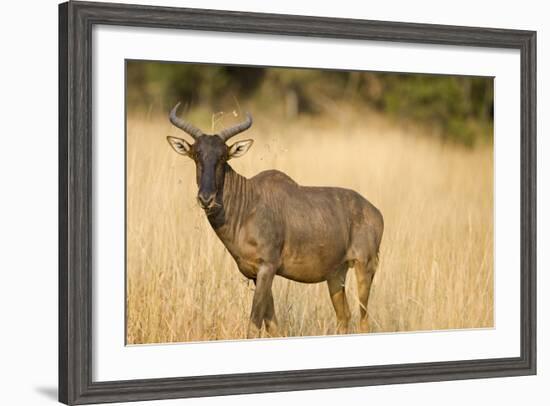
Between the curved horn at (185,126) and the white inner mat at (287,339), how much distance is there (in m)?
0.58

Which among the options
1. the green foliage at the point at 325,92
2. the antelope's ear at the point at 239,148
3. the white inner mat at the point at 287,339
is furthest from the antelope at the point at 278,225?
the white inner mat at the point at 287,339

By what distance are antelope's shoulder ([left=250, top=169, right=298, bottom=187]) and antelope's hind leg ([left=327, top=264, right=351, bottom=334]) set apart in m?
0.78

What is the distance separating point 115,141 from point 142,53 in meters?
0.65

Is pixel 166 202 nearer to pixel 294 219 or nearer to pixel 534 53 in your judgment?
pixel 294 219

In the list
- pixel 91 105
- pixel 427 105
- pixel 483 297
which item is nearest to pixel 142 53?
pixel 91 105

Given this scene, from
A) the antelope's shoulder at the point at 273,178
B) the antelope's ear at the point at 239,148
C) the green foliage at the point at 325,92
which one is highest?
the green foliage at the point at 325,92

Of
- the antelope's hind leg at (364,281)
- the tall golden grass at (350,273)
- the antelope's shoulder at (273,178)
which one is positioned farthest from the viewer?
the antelope's hind leg at (364,281)

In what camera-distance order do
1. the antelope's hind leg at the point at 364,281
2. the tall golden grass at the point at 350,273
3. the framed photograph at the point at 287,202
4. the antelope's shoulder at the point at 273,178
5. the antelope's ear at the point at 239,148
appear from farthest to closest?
the antelope's hind leg at the point at 364,281 → the antelope's shoulder at the point at 273,178 → the antelope's ear at the point at 239,148 → the tall golden grass at the point at 350,273 → the framed photograph at the point at 287,202

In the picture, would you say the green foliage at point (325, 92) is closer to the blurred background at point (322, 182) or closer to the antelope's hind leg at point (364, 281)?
the blurred background at point (322, 182)

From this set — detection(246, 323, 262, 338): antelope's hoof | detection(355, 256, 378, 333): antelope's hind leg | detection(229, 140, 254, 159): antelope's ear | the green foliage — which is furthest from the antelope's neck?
detection(355, 256, 378, 333): antelope's hind leg

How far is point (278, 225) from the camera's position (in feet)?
35.0

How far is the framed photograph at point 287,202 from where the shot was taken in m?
9.46

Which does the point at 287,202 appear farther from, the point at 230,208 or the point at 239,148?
the point at 239,148

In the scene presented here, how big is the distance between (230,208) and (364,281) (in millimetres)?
1233
